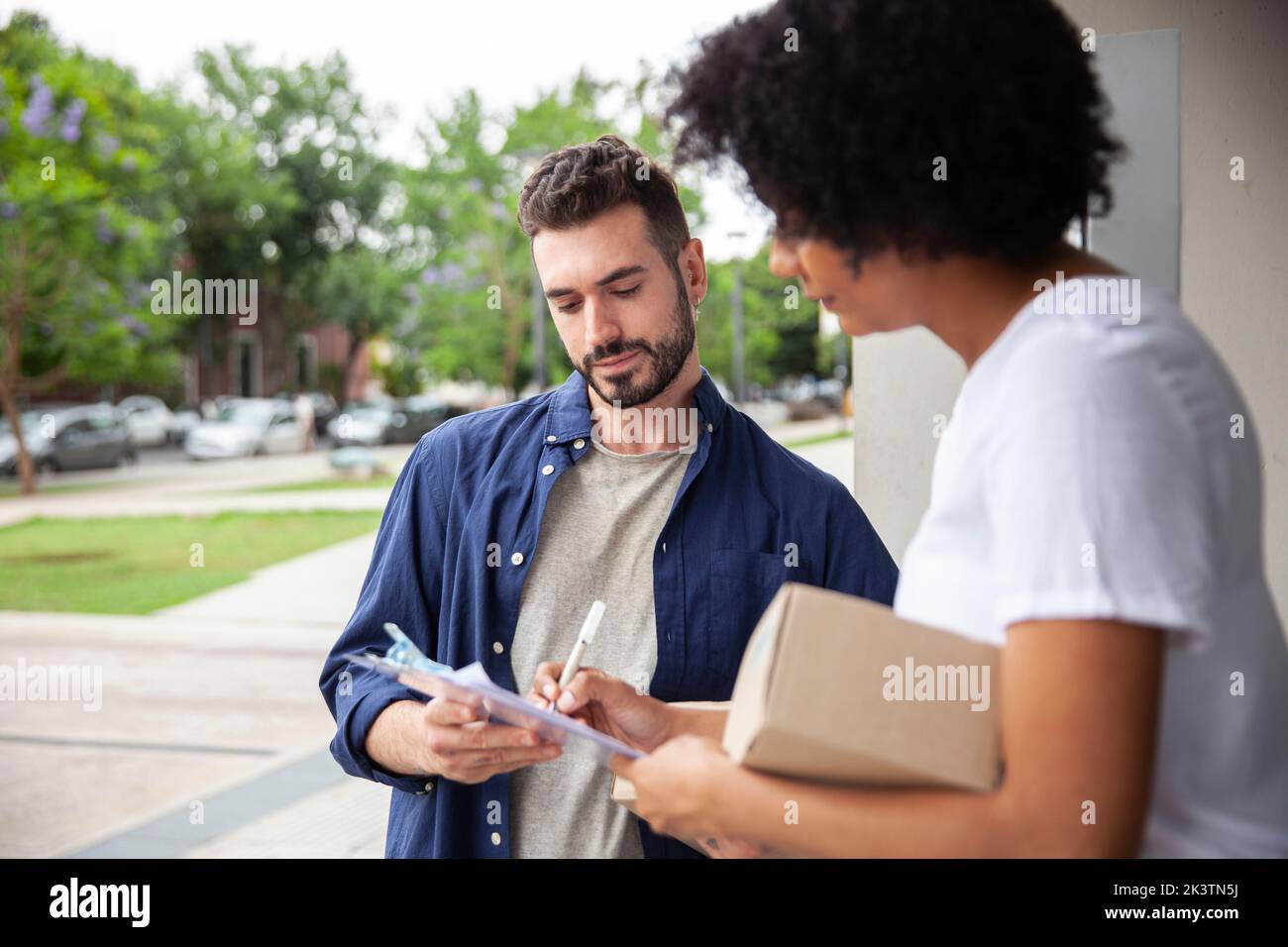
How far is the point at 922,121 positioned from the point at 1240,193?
7.48ft

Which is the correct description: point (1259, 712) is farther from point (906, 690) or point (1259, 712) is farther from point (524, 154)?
point (524, 154)

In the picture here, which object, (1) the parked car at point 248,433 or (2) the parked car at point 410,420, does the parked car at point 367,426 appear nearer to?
(2) the parked car at point 410,420

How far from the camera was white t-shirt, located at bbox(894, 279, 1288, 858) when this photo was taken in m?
0.99

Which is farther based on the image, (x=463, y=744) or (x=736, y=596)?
(x=736, y=596)

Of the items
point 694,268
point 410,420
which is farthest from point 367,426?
point 694,268

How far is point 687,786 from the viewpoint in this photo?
118cm

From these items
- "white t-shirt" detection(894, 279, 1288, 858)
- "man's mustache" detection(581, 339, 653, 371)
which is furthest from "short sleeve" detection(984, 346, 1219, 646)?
"man's mustache" detection(581, 339, 653, 371)

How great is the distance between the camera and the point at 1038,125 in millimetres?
1136

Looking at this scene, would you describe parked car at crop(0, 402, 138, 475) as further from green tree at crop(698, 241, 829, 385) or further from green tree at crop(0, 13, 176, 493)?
green tree at crop(698, 241, 829, 385)

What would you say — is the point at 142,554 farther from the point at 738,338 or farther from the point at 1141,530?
the point at 1141,530

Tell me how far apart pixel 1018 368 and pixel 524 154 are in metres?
11.2

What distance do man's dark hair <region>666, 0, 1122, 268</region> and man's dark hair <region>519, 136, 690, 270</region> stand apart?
101 cm

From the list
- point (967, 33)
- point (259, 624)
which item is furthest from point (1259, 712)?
point (259, 624)
